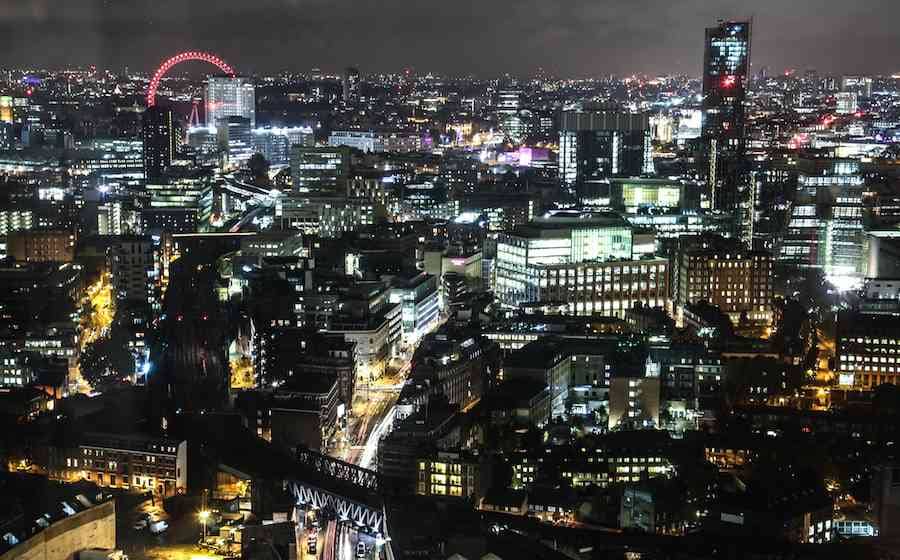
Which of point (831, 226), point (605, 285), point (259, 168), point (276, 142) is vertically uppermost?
point (276, 142)

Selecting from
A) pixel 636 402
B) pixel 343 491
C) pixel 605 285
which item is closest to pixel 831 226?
pixel 605 285

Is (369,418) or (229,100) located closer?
(369,418)

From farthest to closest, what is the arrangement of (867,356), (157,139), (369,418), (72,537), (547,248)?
1. (157,139)
2. (547,248)
3. (867,356)
4. (369,418)
5. (72,537)

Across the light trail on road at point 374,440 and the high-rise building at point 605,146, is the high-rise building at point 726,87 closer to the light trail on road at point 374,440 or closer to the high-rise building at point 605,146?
the high-rise building at point 605,146

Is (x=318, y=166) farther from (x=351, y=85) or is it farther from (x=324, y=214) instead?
(x=351, y=85)

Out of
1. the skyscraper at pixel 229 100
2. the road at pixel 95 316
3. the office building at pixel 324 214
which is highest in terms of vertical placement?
the skyscraper at pixel 229 100

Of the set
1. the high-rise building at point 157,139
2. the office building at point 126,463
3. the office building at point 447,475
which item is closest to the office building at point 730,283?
the office building at point 447,475
